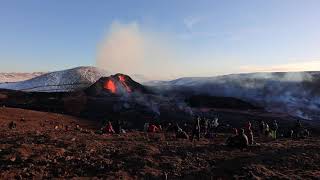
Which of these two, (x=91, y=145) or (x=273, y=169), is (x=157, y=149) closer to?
(x=91, y=145)

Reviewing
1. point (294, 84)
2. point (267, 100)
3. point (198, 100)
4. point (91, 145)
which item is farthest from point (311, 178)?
point (294, 84)

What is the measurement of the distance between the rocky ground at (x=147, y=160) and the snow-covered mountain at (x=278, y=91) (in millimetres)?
40644

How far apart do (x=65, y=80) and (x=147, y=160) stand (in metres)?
92.4

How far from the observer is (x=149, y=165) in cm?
1981

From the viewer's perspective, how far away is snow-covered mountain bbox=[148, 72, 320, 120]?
70.1m

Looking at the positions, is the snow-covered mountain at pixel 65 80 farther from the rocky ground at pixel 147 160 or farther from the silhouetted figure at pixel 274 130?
the rocky ground at pixel 147 160

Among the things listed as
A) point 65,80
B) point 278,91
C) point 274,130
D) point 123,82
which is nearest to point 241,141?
point 274,130

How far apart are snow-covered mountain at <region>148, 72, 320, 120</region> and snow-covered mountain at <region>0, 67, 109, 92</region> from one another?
25.0 metres

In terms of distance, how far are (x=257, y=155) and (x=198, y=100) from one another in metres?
47.3

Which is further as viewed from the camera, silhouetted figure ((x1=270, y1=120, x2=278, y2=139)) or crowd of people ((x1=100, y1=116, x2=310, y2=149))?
silhouetted figure ((x1=270, y1=120, x2=278, y2=139))

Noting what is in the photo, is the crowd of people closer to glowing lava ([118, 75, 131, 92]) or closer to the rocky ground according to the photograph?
the rocky ground

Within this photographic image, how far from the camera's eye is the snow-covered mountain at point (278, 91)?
230 feet

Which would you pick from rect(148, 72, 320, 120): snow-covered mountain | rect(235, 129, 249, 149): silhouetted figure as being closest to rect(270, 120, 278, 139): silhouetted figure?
rect(235, 129, 249, 149): silhouetted figure

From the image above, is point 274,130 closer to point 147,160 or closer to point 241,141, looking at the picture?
point 241,141
